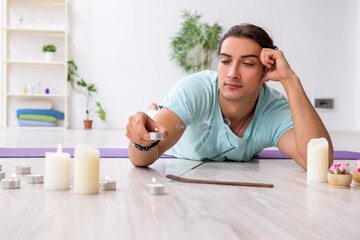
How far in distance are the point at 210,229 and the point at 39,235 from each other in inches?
11.2

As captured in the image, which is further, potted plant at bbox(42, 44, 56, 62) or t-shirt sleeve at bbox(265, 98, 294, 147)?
potted plant at bbox(42, 44, 56, 62)

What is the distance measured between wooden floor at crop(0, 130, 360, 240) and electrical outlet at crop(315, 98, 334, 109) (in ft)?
18.7

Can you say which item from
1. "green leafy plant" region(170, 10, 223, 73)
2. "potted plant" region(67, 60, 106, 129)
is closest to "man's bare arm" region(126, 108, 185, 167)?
"green leafy plant" region(170, 10, 223, 73)

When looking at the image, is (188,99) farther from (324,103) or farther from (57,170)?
(324,103)

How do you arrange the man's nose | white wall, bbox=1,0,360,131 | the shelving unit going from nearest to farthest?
the man's nose < the shelving unit < white wall, bbox=1,0,360,131

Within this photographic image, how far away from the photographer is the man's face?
173cm

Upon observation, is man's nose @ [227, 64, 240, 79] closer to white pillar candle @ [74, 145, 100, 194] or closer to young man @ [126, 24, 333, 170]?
young man @ [126, 24, 333, 170]

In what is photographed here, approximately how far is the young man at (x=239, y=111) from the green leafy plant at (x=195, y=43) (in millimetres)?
4117

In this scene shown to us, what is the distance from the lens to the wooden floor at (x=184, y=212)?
2.42 feet

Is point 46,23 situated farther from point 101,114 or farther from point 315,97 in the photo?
point 315,97

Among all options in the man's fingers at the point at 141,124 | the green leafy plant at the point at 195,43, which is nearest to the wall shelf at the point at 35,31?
the green leafy plant at the point at 195,43

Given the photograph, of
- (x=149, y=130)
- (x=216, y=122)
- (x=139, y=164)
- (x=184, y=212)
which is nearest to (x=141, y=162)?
(x=139, y=164)

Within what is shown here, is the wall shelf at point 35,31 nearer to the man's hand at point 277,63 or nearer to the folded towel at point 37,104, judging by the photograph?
the folded towel at point 37,104

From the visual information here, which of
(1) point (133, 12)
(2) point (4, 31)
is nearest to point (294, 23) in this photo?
(1) point (133, 12)
